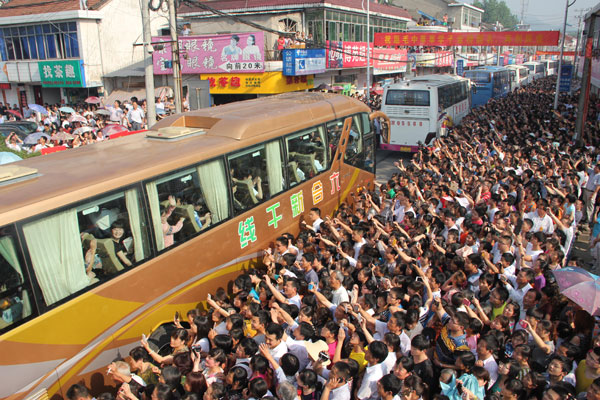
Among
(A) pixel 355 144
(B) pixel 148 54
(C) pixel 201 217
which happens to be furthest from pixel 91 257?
(B) pixel 148 54

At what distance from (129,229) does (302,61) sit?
18.4m

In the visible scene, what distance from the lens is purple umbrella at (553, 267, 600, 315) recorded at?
167 inches

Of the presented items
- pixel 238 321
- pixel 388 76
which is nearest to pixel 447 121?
pixel 238 321

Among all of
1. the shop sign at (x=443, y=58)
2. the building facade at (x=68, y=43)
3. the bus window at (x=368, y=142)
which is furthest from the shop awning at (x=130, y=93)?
the shop sign at (x=443, y=58)

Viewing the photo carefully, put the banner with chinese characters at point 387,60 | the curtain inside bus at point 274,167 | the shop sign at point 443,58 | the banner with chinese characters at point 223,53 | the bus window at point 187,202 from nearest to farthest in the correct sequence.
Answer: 1. the bus window at point 187,202
2. the curtain inside bus at point 274,167
3. the banner with chinese characters at point 223,53
4. the banner with chinese characters at point 387,60
5. the shop sign at point 443,58

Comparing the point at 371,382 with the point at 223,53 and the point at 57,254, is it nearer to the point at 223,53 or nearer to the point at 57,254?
the point at 57,254

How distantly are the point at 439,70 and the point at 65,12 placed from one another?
119ft

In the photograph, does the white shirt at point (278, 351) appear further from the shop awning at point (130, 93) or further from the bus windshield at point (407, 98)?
the shop awning at point (130, 93)

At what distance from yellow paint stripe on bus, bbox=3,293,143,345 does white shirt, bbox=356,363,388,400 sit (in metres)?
2.59

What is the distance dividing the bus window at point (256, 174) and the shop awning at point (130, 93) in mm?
18032

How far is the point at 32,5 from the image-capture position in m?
24.9

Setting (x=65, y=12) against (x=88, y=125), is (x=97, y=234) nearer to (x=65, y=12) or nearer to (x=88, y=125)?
(x=88, y=125)

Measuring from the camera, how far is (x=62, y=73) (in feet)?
77.9

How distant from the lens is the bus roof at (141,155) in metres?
4.16
